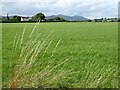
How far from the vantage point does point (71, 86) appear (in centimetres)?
601

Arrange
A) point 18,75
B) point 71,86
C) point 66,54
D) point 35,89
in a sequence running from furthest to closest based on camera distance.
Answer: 1. point 66,54
2. point 71,86
3. point 35,89
4. point 18,75

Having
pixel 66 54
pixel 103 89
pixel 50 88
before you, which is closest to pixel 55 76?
pixel 50 88

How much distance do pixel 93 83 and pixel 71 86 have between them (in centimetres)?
57

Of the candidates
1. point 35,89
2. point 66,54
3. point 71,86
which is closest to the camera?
point 35,89

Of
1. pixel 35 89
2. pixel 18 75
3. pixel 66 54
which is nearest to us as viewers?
pixel 18 75

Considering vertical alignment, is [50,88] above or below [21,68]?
below

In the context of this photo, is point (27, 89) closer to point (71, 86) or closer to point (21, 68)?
point (21, 68)

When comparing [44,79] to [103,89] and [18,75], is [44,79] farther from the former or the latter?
[103,89]

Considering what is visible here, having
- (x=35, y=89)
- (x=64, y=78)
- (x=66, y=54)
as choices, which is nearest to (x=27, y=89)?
(x=35, y=89)

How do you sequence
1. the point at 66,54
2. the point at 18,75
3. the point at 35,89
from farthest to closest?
the point at 66,54 < the point at 35,89 < the point at 18,75

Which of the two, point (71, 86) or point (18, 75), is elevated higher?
point (18, 75)

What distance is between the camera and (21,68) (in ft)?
16.9

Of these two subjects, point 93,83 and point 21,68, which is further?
point 93,83

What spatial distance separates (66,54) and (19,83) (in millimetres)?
7794
